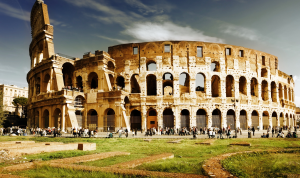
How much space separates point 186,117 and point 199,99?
2.78 m

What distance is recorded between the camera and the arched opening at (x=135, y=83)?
1278 inches

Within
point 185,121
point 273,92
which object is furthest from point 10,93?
point 273,92

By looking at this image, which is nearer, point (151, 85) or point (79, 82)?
point (79, 82)

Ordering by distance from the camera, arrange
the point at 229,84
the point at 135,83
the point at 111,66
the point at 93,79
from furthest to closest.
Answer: the point at 93,79, the point at 229,84, the point at 135,83, the point at 111,66

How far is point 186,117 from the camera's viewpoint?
99.7 feet

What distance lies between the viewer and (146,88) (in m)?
30.6

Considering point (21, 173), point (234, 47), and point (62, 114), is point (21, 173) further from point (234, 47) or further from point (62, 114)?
point (234, 47)

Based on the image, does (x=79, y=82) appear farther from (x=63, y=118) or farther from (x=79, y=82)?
(x=63, y=118)

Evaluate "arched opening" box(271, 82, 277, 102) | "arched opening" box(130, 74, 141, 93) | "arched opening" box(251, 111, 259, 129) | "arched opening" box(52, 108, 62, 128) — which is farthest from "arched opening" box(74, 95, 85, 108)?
"arched opening" box(271, 82, 277, 102)

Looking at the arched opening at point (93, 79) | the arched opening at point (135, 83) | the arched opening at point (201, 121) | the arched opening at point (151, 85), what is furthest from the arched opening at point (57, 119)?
the arched opening at point (201, 121)

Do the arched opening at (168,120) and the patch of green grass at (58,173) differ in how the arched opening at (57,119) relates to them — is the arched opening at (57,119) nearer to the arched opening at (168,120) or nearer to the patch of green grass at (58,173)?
the arched opening at (168,120)

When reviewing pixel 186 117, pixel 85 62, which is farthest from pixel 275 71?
pixel 85 62

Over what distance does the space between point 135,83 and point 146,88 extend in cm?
294

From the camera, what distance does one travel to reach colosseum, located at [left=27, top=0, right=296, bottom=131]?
2872 cm
